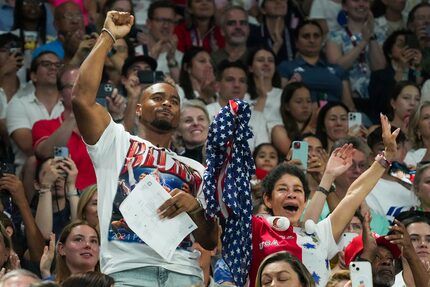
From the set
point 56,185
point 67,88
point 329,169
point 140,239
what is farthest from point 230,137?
point 67,88

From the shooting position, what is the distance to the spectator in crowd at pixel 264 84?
13023 mm

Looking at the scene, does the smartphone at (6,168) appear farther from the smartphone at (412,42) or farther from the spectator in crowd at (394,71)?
the smartphone at (412,42)

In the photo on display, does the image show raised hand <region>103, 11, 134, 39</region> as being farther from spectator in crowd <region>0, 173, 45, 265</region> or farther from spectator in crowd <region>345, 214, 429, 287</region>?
spectator in crowd <region>0, 173, 45, 265</region>

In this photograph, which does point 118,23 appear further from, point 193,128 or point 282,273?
point 193,128

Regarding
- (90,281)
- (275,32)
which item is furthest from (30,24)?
(90,281)

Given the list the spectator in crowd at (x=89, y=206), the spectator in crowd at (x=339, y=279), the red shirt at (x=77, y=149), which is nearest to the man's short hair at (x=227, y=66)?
the red shirt at (x=77, y=149)

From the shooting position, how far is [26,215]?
10242mm

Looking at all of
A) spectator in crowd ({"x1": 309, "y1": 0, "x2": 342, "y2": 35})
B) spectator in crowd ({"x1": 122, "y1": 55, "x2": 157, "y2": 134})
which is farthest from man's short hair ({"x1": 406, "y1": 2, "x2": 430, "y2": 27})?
spectator in crowd ({"x1": 122, "y1": 55, "x2": 157, "y2": 134})

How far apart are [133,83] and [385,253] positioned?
9.75 feet

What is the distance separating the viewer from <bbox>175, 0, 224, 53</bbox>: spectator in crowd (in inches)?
558

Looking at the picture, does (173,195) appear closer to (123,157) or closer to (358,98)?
(123,157)

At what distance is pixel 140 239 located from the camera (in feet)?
25.6

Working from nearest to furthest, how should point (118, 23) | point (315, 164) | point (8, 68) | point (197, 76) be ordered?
point (118, 23) < point (315, 164) < point (8, 68) < point (197, 76)

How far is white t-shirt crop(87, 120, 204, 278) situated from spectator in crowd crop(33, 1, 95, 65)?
185 inches
